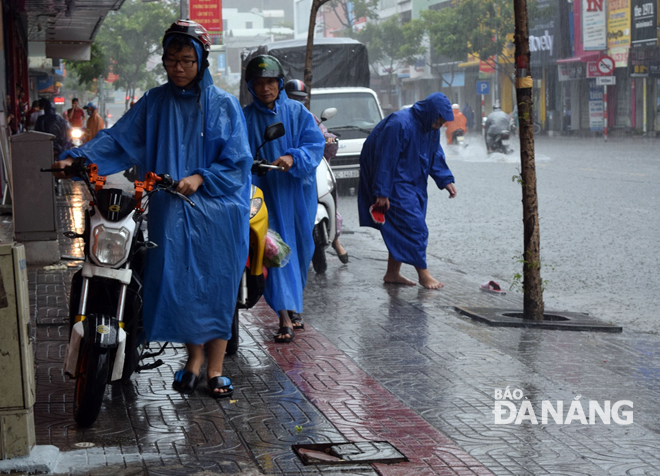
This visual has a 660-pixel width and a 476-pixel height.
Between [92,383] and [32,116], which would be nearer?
[92,383]

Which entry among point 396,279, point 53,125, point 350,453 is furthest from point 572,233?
point 53,125

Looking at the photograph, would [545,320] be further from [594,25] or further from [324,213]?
[594,25]

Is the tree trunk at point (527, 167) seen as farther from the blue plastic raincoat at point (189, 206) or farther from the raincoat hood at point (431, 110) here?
the blue plastic raincoat at point (189, 206)

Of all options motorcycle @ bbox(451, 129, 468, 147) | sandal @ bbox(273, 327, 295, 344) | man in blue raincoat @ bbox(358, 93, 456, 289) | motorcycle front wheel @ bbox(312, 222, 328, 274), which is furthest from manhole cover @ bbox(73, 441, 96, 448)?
motorcycle @ bbox(451, 129, 468, 147)

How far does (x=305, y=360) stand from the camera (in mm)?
5715

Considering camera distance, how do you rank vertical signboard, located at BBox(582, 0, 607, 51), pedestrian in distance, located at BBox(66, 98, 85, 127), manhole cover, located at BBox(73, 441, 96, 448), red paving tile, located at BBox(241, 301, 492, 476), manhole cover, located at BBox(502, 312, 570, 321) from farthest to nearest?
vertical signboard, located at BBox(582, 0, 607, 51), pedestrian in distance, located at BBox(66, 98, 85, 127), manhole cover, located at BBox(502, 312, 570, 321), manhole cover, located at BBox(73, 441, 96, 448), red paving tile, located at BBox(241, 301, 492, 476)

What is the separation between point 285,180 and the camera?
625cm

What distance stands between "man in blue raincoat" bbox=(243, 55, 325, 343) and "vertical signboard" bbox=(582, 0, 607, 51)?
127 ft

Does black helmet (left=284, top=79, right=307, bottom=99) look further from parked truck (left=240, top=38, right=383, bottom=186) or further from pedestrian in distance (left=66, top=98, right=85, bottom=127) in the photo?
pedestrian in distance (left=66, top=98, right=85, bottom=127)

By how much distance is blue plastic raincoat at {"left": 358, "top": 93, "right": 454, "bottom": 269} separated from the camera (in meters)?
8.44

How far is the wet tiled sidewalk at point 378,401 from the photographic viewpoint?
13.0 ft

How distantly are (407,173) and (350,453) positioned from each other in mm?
4834

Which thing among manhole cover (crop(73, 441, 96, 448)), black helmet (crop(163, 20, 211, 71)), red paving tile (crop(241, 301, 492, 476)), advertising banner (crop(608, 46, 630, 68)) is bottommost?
red paving tile (crop(241, 301, 492, 476))

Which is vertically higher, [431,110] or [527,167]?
[431,110]
